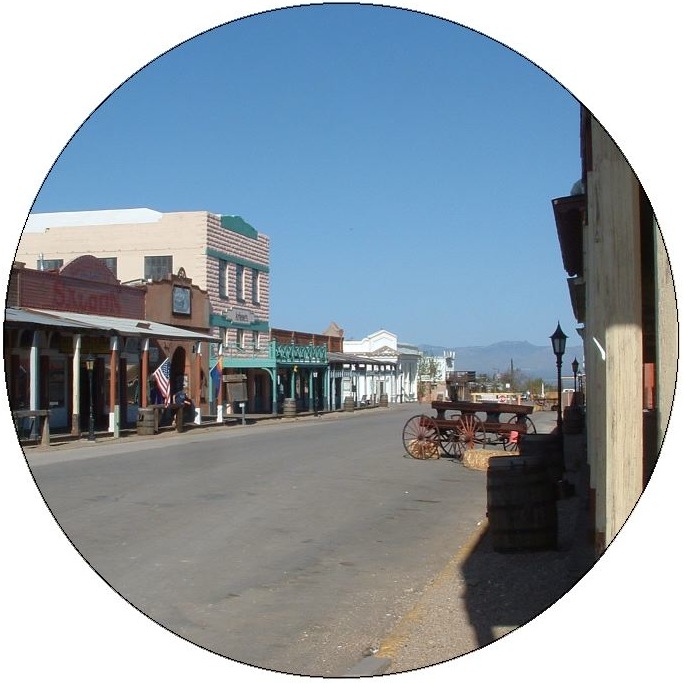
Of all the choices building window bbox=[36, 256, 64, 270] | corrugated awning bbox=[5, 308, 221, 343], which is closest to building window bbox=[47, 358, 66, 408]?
corrugated awning bbox=[5, 308, 221, 343]

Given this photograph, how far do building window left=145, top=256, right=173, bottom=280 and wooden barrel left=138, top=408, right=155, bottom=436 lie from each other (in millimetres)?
1090

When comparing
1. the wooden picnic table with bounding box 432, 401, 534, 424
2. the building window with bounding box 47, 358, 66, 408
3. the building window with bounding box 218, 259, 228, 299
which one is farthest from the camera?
the building window with bounding box 218, 259, 228, 299

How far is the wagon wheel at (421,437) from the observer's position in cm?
876

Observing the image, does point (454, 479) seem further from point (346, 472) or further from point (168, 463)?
point (168, 463)

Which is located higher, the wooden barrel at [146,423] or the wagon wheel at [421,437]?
the wooden barrel at [146,423]

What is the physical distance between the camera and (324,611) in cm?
473

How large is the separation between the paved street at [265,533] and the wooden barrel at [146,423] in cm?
15

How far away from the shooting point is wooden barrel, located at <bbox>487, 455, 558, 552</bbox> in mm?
5707

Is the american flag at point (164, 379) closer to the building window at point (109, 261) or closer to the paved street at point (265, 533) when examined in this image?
the paved street at point (265, 533)

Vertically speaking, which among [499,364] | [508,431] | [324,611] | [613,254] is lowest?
[324,611]

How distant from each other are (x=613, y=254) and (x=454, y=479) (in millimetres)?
5704

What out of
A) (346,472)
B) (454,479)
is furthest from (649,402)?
(346,472)

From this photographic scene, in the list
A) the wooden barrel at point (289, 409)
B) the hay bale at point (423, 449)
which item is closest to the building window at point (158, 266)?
the hay bale at point (423, 449)

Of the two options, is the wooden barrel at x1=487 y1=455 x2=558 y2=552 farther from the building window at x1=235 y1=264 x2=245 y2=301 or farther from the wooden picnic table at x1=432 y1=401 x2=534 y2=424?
the building window at x1=235 y1=264 x2=245 y2=301
